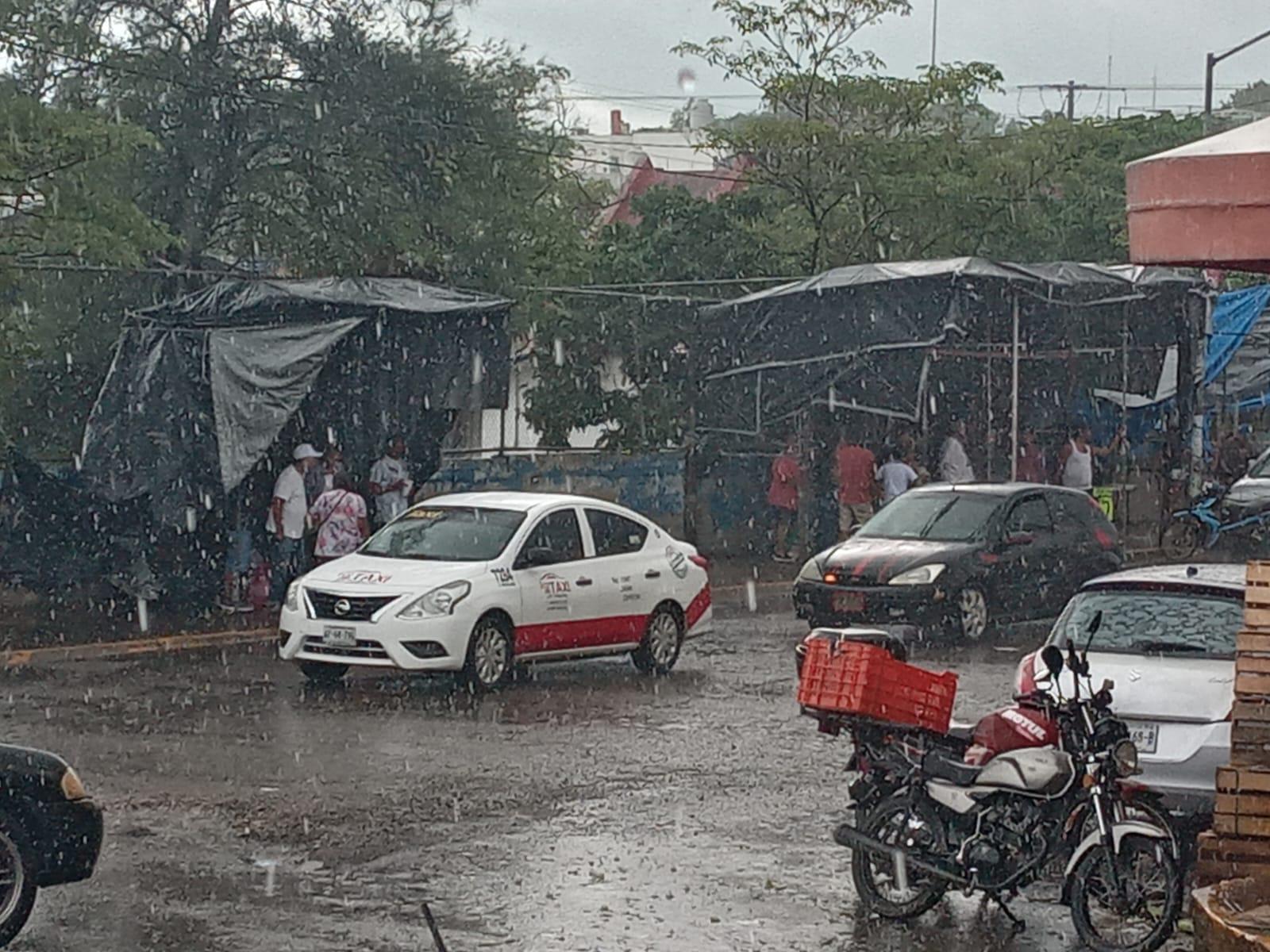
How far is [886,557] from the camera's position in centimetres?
1919

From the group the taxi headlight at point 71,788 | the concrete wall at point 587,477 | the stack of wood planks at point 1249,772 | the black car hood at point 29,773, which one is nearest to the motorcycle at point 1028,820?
the stack of wood planks at point 1249,772

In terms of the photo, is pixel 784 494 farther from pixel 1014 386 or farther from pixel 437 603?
pixel 437 603

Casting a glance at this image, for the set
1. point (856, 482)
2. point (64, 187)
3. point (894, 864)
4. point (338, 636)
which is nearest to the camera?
point (894, 864)

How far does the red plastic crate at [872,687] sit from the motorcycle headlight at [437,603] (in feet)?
22.1

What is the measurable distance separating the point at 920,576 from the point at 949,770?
10.3m

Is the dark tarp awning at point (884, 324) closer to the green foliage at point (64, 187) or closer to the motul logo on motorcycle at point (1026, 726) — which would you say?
the green foliage at point (64, 187)

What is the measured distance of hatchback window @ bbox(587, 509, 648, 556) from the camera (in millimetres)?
16922

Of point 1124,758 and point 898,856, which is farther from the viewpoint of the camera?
point 898,856

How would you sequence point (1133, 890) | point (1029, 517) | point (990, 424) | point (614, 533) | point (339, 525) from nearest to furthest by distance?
point (1133, 890) → point (614, 533) → point (339, 525) → point (1029, 517) → point (990, 424)

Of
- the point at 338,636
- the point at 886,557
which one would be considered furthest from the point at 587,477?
the point at 338,636

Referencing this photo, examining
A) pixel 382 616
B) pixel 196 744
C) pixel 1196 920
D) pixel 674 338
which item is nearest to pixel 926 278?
pixel 674 338

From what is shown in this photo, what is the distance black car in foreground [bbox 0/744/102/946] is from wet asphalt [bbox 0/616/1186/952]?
0.80 ft

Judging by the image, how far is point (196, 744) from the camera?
13164mm

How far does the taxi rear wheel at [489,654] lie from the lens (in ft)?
50.6
